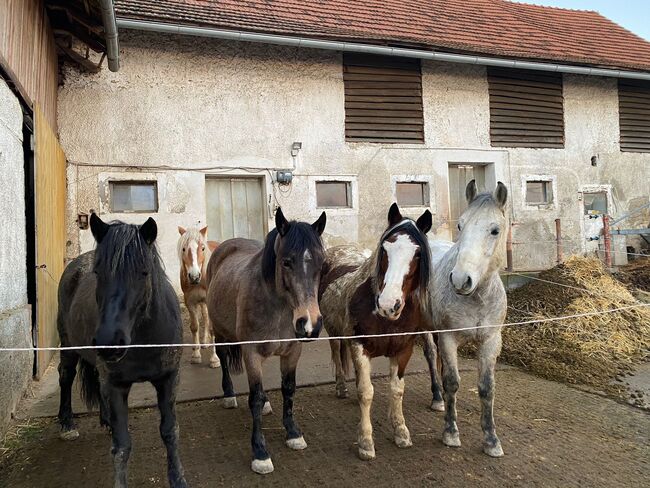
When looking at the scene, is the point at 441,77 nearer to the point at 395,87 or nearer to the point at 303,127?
the point at 395,87

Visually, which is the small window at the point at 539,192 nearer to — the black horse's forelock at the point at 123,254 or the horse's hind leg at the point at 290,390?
the horse's hind leg at the point at 290,390

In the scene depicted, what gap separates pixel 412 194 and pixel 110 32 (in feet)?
22.2

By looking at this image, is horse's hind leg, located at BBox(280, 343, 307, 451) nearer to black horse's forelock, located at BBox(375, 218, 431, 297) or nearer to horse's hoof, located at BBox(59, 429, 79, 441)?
black horse's forelock, located at BBox(375, 218, 431, 297)

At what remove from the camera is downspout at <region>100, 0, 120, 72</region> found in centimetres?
586

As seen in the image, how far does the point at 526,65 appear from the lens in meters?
10.2

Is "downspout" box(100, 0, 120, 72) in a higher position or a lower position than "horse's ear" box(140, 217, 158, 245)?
higher

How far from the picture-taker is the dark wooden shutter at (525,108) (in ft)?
35.6

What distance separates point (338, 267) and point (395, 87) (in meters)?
6.67

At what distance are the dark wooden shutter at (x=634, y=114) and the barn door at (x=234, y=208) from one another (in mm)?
10015

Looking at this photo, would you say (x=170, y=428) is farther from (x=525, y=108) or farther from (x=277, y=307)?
(x=525, y=108)

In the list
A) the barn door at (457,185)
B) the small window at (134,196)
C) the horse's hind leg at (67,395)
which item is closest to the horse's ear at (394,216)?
the horse's hind leg at (67,395)

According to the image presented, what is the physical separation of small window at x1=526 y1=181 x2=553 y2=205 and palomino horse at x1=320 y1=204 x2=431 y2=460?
350 inches

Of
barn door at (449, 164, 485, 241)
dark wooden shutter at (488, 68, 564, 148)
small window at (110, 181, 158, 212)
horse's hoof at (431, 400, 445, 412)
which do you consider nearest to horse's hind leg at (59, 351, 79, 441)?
horse's hoof at (431, 400, 445, 412)

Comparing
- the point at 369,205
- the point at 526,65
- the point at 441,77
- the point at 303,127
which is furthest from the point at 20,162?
the point at 526,65
